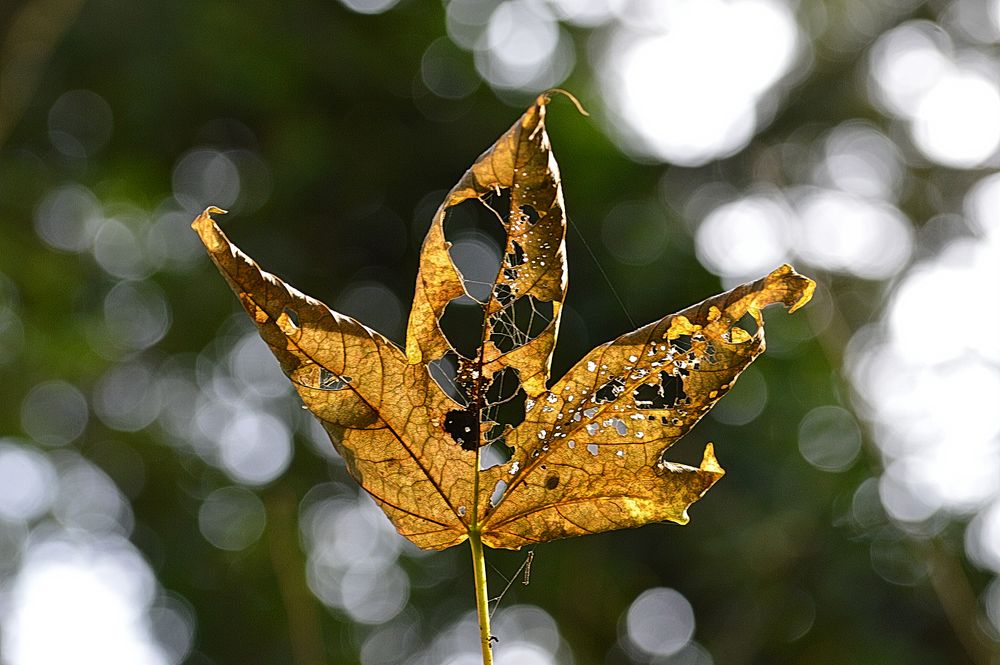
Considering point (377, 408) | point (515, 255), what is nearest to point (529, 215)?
point (515, 255)

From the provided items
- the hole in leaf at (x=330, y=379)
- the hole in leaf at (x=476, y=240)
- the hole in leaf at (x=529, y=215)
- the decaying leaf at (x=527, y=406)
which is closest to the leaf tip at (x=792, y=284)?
the decaying leaf at (x=527, y=406)

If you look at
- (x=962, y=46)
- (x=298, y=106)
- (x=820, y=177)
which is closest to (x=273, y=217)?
(x=298, y=106)

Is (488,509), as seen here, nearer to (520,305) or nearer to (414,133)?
(520,305)

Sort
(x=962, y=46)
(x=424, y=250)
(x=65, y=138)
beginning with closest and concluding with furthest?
(x=424, y=250) → (x=65, y=138) → (x=962, y=46)

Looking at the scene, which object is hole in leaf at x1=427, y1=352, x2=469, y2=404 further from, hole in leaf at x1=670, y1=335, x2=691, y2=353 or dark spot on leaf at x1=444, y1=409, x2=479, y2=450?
hole in leaf at x1=670, y1=335, x2=691, y2=353

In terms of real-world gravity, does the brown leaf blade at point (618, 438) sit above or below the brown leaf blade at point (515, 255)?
below

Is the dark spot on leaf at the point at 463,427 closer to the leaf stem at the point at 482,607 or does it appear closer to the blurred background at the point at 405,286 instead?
the leaf stem at the point at 482,607

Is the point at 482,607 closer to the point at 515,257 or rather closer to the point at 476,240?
the point at 515,257
